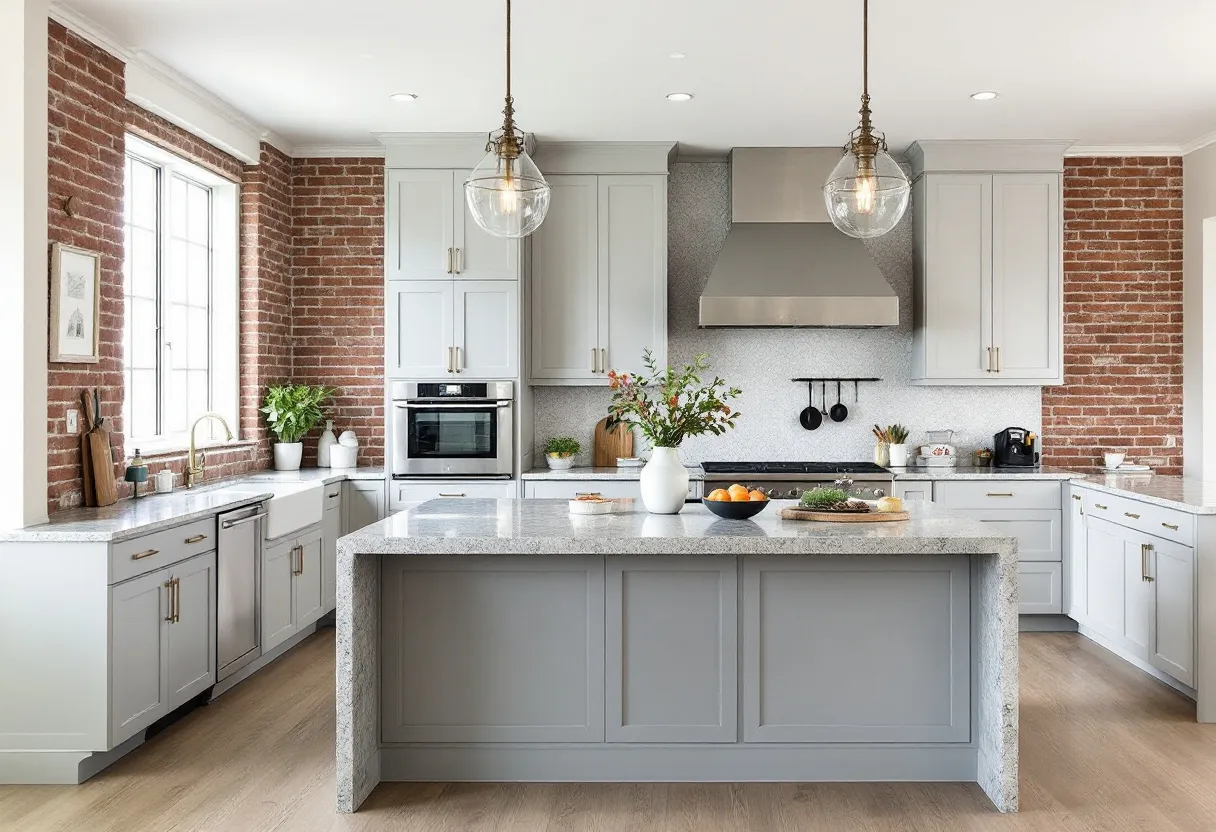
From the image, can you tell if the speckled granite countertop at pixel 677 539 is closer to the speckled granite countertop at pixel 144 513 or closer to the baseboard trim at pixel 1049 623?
the speckled granite countertop at pixel 144 513

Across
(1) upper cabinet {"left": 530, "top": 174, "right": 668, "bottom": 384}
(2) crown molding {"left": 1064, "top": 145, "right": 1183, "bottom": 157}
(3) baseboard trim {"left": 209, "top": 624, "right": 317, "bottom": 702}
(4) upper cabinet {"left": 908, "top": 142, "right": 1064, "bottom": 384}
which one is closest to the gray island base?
(3) baseboard trim {"left": 209, "top": 624, "right": 317, "bottom": 702}

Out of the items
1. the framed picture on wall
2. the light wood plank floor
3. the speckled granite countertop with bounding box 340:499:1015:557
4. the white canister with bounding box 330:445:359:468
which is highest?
the framed picture on wall

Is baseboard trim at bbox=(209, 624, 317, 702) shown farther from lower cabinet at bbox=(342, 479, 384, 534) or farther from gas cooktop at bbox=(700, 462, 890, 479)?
gas cooktop at bbox=(700, 462, 890, 479)

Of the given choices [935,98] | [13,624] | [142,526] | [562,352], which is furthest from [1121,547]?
[13,624]

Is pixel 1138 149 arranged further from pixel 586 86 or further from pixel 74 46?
pixel 74 46

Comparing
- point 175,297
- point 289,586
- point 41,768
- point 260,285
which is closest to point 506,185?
point 41,768

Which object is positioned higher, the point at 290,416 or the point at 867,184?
the point at 867,184

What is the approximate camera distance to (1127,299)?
607cm

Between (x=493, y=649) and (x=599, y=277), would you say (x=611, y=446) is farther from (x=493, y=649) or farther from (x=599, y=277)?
(x=493, y=649)

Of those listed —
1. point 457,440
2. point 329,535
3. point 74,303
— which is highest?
point 74,303

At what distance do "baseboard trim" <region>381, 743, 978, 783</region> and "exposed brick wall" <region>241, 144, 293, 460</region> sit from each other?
9.83 ft

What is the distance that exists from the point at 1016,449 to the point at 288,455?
4350mm

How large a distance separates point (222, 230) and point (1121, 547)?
16.7ft

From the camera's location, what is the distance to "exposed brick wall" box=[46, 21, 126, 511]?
377cm
